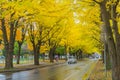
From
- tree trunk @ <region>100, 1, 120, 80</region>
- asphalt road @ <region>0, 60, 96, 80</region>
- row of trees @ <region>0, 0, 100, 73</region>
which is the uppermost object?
row of trees @ <region>0, 0, 100, 73</region>

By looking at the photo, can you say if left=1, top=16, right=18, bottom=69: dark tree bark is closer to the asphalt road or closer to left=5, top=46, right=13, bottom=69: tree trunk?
left=5, top=46, right=13, bottom=69: tree trunk

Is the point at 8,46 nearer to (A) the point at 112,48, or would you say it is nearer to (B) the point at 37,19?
(B) the point at 37,19

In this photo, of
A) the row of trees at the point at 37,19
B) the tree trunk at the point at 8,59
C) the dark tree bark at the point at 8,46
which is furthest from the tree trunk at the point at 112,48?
the tree trunk at the point at 8,59

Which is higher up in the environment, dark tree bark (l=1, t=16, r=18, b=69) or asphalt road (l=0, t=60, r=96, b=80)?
dark tree bark (l=1, t=16, r=18, b=69)

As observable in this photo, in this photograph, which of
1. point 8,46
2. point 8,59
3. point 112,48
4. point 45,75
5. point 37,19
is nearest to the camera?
point 112,48

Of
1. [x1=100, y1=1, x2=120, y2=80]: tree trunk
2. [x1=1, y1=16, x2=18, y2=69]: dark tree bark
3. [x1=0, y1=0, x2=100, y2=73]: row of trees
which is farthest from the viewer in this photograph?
[x1=1, y1=16, x2=18, y2=69]: dark tree bark

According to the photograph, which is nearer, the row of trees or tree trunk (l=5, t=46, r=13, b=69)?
the row of trees

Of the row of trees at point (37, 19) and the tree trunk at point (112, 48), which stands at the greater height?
the row of trees at point (37, 19)

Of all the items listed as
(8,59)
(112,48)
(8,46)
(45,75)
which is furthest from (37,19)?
(112,48)

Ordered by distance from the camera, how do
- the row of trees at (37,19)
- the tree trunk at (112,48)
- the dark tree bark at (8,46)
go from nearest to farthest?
1. the tree trunk at (112,48)
2. the row of trees at (37,19)
3. the dark tree bark at (8,46)

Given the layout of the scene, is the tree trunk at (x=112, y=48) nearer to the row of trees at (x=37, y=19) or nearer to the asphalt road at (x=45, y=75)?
the row of trees at (x=37, y=19)

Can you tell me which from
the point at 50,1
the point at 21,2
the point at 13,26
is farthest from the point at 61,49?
the point at 21,2

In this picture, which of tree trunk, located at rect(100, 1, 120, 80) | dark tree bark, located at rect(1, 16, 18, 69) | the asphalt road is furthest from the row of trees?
the asphalt road

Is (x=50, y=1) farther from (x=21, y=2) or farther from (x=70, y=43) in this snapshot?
(x=70, y=43)
